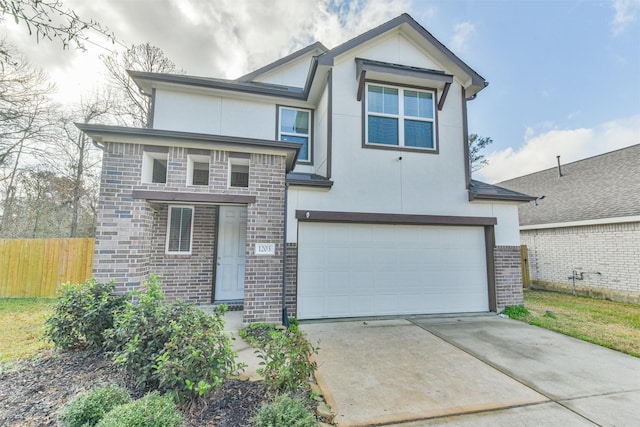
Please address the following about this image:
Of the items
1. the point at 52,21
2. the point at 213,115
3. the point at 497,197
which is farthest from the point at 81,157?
the point at 497,197

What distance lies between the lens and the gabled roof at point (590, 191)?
9.43 meters

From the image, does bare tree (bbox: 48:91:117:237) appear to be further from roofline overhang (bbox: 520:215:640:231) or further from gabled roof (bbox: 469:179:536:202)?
roofline overhang (bbox: 520:215:640:231)

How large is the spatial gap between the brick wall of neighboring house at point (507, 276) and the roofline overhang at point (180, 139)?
581cm

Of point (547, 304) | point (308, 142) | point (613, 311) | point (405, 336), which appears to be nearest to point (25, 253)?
point (308, 142)

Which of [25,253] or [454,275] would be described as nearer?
[454,275]

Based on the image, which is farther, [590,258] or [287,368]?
[590,258]

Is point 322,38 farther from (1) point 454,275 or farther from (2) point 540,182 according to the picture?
(2) point 540,182

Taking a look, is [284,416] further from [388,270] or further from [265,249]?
[388,270]

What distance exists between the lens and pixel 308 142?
309 inches

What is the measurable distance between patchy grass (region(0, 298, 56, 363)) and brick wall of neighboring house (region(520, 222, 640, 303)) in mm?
14338

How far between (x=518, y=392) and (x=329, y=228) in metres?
4.23

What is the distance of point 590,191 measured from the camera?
35.9ft

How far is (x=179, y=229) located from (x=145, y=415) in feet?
17.2

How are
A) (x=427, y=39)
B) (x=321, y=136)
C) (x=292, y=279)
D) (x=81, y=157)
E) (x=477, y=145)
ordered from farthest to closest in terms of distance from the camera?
1. (x=477, y=145)
2. (x=81, y=157)
3. (x=321, y=136)
4. (x=427, y=39)
5. (x=292, y=279)
